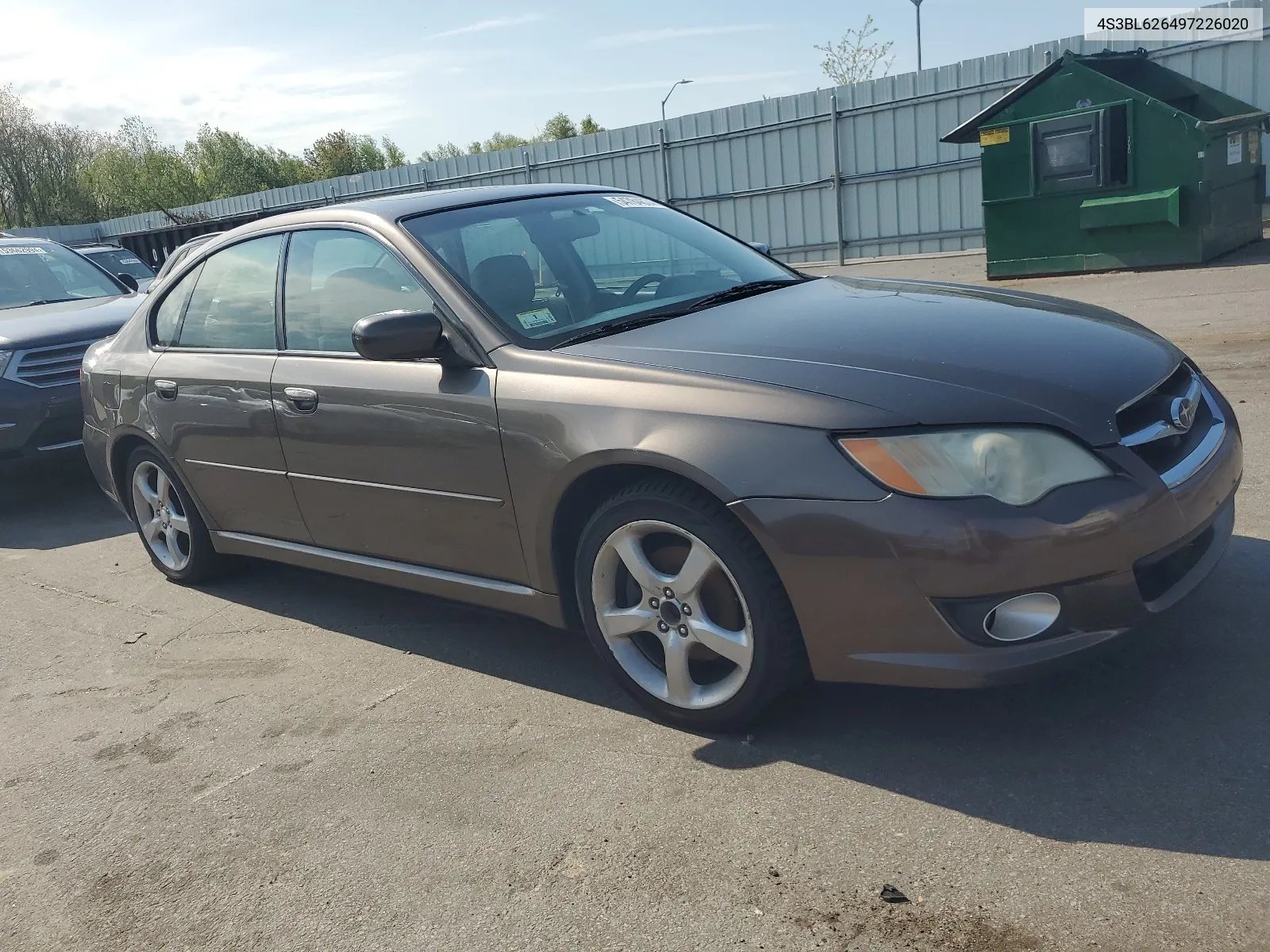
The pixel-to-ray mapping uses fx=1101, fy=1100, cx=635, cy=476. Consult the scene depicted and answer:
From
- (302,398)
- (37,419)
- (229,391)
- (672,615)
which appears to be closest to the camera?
(672,615)

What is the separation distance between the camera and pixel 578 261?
3881mm

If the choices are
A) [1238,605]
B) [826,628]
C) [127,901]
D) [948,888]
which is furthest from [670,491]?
[1238,605]

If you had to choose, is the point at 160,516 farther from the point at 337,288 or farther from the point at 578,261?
the point at 578,261

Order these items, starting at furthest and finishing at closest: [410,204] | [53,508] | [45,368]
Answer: [53,508] → [45,368] → [410,204]

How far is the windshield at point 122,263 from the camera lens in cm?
1500

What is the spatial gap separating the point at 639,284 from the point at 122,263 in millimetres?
13731

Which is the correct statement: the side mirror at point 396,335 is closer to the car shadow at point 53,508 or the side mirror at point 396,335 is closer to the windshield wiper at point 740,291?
the windshield wiper at point 740,291

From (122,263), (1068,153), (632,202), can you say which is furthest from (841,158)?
(632,202)

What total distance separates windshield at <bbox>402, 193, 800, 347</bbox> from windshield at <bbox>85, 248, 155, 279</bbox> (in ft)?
40.6

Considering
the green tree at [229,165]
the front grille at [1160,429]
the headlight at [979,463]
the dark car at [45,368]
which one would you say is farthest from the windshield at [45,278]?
the green tree at [229,165]

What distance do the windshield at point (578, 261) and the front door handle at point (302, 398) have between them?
2.25 feet

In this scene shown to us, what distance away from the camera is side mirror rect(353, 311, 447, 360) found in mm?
3320

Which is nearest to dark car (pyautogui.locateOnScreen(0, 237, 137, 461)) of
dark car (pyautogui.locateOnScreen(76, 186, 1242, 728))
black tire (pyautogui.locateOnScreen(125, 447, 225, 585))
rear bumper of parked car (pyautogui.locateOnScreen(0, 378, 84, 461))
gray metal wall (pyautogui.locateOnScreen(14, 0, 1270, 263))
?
rear bumper of parked car (pyautogui.locateOnScreen(0, 378, 84, 461))

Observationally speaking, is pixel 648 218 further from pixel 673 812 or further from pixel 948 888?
pixel 948 888
